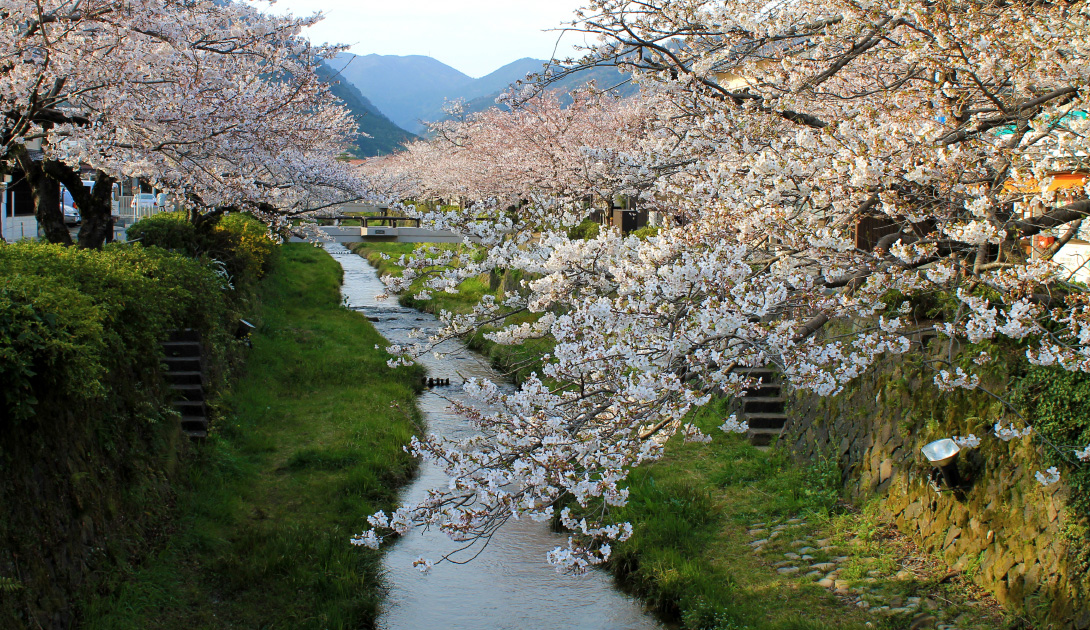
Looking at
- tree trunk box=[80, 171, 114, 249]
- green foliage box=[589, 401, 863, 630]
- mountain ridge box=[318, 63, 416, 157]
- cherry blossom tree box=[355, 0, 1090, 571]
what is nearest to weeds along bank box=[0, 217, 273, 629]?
tree trunk box=[80, 171, 114, 249]

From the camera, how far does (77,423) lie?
238 inches

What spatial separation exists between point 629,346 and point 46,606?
417cm

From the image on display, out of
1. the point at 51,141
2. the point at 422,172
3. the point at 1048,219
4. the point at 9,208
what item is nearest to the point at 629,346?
the point at 1048,219

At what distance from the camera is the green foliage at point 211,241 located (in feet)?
45.2

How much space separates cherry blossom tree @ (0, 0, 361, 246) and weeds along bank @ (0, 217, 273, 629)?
1344 mm

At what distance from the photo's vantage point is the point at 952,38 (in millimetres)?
5355

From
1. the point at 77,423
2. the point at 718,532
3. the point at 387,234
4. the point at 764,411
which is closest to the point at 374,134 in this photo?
the point at 387,234

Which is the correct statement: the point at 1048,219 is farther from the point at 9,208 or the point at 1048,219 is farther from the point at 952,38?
the point at 9,208

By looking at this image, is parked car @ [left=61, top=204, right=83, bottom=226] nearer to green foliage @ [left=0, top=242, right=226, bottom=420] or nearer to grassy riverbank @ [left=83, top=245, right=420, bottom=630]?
grassy riverbank @ [left=83, top=245, right=420, bottom=630]

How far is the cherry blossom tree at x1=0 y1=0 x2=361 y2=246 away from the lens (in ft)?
25.9

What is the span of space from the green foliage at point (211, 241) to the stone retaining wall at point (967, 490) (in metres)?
10.3

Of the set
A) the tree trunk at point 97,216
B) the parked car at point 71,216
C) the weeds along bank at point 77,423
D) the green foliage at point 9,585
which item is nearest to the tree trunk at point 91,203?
the tree trunk at point 97,216

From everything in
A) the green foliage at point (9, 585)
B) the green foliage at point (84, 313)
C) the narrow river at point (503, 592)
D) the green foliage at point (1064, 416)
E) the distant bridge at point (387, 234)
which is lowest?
the narrow river at point (503, 592)

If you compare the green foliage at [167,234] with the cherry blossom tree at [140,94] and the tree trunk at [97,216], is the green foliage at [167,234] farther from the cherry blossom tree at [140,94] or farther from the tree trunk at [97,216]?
the tree trunk at [97,216]
